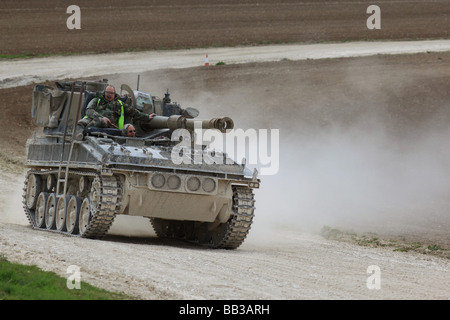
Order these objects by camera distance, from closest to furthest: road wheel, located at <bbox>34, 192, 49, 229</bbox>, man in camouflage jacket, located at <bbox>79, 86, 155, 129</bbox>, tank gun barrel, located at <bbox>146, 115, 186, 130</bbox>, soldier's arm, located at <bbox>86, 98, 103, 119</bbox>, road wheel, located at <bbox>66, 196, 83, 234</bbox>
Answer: road wheel, located at <bbox>66, 196, 83, 234</bbox>, tank gun barrel, located at <bbox>146, 115, 186, 130</bbox>, soldier's arm, located at <bbox>86, 98, 103, 119</bbox>, man in camouflage jacket, located at <bbox>79, 86, 155, 129</bbox>, road wheel, located at <bbox>34, 192, 49, 229</bbox>

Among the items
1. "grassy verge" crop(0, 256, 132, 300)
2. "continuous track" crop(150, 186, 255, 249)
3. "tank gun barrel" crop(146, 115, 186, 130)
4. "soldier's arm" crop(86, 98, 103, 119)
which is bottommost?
"grassy verge" crop(0, 256, 132, 300)

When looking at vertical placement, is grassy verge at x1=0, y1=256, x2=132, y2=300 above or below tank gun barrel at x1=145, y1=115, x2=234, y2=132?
below

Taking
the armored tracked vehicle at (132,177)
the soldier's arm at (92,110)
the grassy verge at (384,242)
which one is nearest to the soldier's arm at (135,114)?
the armored tracked vehicle at (132,177)

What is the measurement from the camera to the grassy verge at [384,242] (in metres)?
19.3

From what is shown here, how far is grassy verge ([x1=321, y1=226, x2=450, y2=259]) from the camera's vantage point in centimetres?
1932

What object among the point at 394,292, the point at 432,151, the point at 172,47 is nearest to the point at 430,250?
the point at 394,292

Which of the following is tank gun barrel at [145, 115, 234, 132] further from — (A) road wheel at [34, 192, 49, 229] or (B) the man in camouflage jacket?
(A) road wheel at [34, 192, 49, 229]

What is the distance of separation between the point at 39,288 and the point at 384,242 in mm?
11770

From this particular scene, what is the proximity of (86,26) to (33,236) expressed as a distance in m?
42.3

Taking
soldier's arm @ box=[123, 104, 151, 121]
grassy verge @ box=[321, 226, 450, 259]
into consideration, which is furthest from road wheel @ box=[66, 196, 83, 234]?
grassy verge @ box=[321, 226, 450, 259]

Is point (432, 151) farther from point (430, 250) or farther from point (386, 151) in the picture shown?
point (430, 250)

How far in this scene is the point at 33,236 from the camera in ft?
53.4

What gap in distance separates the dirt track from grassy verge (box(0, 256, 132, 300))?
0.48 metres

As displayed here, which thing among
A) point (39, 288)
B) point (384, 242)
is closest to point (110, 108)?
point (384, 242)
